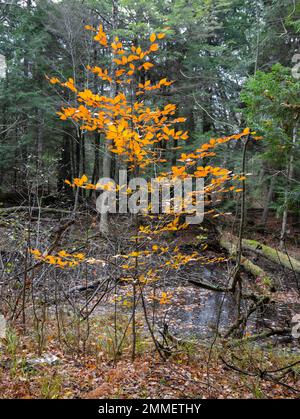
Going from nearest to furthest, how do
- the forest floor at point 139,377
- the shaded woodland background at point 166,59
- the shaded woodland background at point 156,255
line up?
1. the forest floor at point 139,377
2. the shaded woodland background at point 156,255
3. the shaded woodland background at point 166,59

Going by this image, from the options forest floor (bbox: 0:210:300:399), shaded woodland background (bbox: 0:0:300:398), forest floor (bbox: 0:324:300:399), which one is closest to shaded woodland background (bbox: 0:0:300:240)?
shaded woodland background (bbox: 0:0:300:398)

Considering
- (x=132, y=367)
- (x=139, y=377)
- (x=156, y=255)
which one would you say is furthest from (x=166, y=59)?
(x=139, y=377)

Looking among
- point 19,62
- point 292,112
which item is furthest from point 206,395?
point 19,62

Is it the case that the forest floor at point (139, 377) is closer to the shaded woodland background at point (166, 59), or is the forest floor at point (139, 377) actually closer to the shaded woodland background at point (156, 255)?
the shaded woodland background at point (156, 255)

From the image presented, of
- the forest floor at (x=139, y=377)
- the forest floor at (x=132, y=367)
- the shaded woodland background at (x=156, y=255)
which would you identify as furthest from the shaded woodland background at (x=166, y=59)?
the forest floor at (x=139, y=377)

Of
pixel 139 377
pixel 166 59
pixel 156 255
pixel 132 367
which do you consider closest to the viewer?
pixel 139 377

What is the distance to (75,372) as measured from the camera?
12.5 feet

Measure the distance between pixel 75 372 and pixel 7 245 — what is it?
3.37 metres

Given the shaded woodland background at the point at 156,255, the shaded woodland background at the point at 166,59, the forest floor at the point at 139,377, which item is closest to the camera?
the forest floor at the point at 139,377

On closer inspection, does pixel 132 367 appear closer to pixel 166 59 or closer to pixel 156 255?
pixel 156 255

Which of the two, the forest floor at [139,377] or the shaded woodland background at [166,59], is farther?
the shaded woodland background at [166,59]

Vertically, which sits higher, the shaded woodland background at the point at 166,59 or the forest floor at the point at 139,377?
the shaded woodland background at the point at 166,59

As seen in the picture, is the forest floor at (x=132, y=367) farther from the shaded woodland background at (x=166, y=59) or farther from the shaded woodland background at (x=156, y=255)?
the shaded woodland background at (x=166, y=59)
